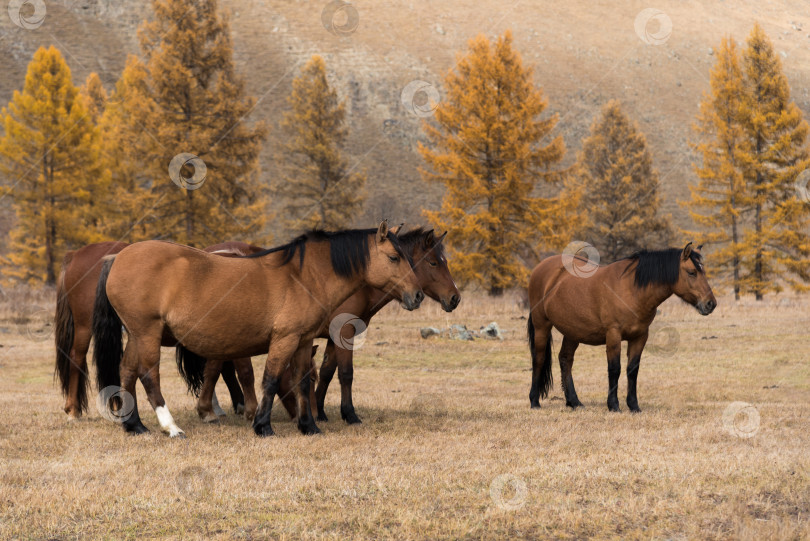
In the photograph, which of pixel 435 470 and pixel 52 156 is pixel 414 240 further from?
pixel 52 156

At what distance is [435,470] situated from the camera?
6355mm

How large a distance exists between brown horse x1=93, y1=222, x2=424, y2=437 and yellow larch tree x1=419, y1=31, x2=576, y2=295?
2123 centimetres

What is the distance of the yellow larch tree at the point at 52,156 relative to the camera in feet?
112

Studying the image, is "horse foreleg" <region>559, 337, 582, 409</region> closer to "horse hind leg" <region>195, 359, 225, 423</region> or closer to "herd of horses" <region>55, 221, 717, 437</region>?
"herd of horses" <region>55, 221, 717, 437</region>

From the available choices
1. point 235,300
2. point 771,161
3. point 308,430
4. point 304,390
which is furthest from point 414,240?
point 771,161

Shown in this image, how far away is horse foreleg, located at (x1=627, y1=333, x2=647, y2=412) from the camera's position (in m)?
10.3

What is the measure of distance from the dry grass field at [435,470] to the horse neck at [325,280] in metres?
1.58

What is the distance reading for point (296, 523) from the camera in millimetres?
4828

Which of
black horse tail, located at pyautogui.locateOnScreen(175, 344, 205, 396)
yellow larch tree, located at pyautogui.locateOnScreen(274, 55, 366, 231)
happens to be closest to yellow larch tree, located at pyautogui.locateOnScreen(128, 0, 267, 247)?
yellow larch tree, located at pyautogui.locateOnScreen(274, 55, 366, 231)

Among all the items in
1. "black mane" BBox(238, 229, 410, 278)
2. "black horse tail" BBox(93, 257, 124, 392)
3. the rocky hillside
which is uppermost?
the rocky hillside

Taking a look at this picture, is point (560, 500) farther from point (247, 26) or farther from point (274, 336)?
point (247, 26)

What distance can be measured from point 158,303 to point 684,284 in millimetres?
7138

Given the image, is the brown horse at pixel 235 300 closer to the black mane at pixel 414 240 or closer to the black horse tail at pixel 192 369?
the black mane at pixel 414 240

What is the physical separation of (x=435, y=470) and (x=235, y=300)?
9.78ft
